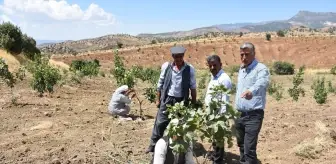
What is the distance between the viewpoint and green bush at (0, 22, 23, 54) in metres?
27.5

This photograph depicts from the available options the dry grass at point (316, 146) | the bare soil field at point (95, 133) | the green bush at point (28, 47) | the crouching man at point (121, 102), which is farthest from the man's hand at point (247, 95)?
the green bush at point (28, 47)

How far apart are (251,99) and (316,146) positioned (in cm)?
284

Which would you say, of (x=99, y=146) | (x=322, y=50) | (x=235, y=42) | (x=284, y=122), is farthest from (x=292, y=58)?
(x=99, y=146)

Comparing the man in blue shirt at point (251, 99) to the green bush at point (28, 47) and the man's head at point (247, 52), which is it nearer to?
the man's head at point (247, 52)

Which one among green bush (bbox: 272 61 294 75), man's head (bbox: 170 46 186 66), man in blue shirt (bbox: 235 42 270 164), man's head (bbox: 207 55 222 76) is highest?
man's head (bbox: 170 46 186 66)

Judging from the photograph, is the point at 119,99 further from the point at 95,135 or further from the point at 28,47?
the point at 28,47

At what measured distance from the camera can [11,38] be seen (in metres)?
28.0

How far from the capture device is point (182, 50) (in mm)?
5332

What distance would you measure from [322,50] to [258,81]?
50.6 m

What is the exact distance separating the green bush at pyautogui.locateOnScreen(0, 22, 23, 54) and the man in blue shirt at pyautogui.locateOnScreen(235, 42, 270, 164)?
25.1 metres

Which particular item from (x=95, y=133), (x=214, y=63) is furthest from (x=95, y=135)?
(x=214, y=63)

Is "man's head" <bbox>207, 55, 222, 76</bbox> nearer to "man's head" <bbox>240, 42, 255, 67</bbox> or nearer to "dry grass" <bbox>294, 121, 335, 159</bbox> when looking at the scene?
"man's head" <bbox>240, 42, 255, 67</bbox>

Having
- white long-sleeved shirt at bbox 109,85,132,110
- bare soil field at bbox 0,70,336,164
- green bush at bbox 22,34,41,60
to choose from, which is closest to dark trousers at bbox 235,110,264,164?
bare soil field at bbox 0,70,336,164

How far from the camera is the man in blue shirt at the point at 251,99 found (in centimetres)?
473
